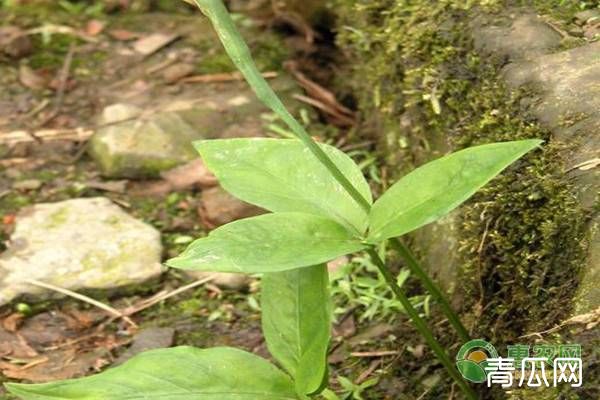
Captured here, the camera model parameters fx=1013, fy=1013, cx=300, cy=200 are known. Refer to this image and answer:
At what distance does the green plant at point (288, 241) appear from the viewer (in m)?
1.38

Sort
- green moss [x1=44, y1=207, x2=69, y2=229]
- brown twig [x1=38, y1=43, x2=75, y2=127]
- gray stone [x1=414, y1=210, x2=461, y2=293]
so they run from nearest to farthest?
gray stone [x1=414, y1=210, x2=461, y2=293] < green moss [x1=44, y1=207, x2=69, y2=229] < brown twig [x1=38, y1=43, x2=75, y2=127]

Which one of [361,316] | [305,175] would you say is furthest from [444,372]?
[305,175]

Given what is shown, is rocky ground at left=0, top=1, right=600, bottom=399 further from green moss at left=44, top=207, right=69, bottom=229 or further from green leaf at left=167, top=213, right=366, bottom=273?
green leaf at left=167, top=213, right=366, bottom=273

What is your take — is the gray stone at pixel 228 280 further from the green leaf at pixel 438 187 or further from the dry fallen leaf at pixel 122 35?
the dry fallen leaf at pixel 122 35

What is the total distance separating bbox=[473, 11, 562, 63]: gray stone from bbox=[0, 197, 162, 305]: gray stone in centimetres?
89

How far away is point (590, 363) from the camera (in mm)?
1322

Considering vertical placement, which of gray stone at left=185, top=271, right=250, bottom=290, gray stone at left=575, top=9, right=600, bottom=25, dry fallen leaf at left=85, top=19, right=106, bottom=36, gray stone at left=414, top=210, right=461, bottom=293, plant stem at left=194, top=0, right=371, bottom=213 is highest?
plant stem at left=194, top=0, right=371, bottom=213

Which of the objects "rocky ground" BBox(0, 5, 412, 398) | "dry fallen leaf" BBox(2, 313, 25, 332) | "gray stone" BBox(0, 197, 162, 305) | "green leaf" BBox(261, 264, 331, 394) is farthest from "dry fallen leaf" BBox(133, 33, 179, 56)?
"green leaf" BBox(261, 264, 331, 394)

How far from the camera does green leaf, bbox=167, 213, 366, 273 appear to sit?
4.52 feet

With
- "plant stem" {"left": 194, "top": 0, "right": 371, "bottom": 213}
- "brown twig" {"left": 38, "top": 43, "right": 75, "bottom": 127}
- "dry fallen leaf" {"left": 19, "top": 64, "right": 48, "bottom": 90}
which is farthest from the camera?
"dry fallen leaf" {"left": 19, "top": 64, "right": 48, "bottom": 90}

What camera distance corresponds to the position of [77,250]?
7.73 ft

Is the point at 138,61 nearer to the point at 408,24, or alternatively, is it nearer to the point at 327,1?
the point at 327,1

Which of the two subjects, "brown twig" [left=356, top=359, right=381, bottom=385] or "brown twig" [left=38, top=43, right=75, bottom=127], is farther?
"brown twig" [left=38, top=43, right=75, bottom=127]
